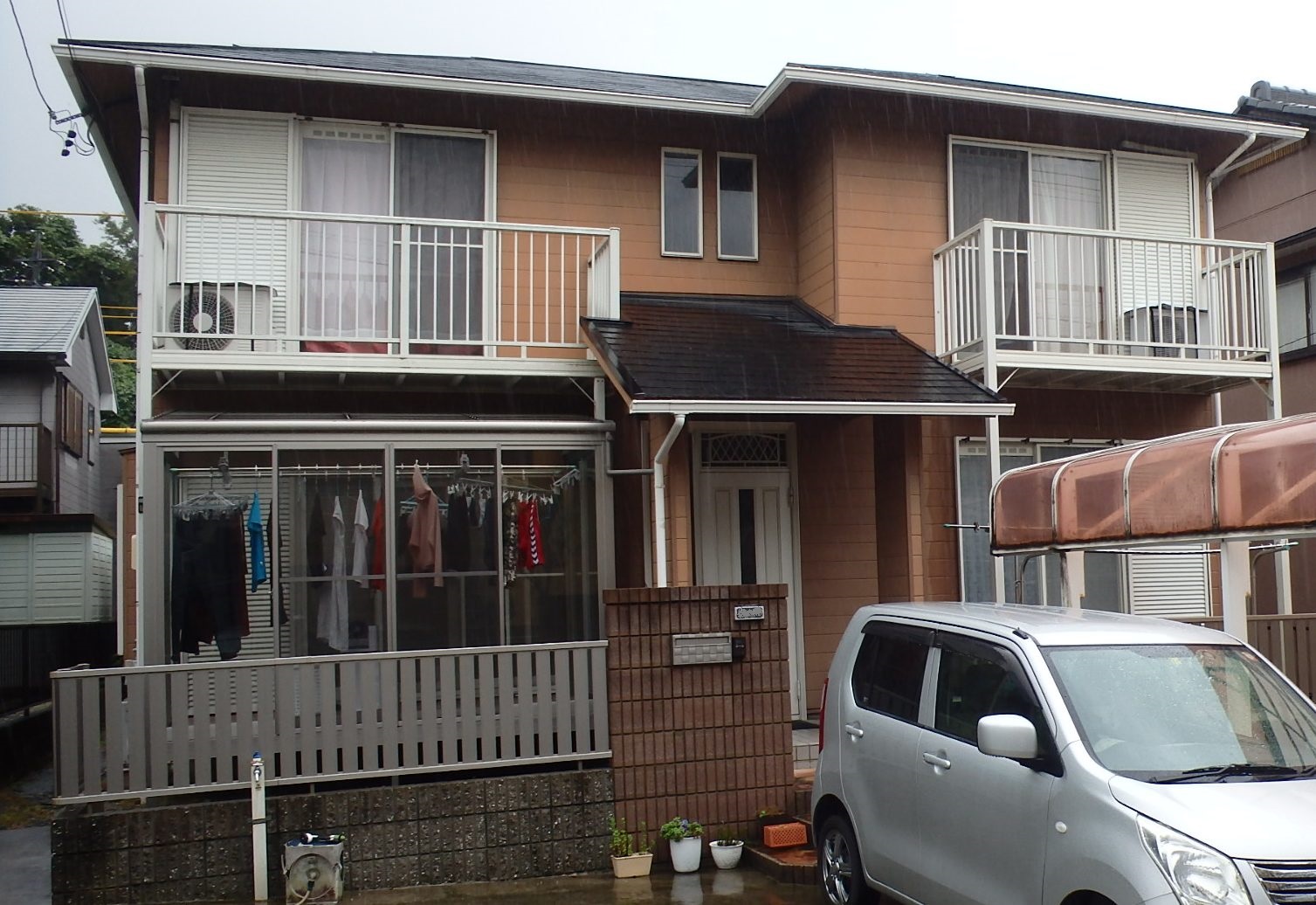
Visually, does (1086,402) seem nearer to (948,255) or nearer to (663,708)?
(948,255)

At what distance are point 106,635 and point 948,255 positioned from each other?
14664 millimetres

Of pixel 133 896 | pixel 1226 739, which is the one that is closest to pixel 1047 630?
pixel 1226 739

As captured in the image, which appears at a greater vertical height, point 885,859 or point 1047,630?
point 1047,630

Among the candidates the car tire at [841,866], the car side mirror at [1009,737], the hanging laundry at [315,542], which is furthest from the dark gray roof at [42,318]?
the car side mirror at [1009,737]

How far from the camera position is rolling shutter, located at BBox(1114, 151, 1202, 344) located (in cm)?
1100

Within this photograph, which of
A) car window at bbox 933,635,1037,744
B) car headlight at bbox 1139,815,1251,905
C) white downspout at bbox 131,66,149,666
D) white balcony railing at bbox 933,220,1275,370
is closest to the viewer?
car headlight at bbox 1139,815,1251,905

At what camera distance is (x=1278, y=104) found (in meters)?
15.7

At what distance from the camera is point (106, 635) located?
1859 centimetres

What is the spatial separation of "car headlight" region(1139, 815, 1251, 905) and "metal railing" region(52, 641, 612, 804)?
4.18 metres

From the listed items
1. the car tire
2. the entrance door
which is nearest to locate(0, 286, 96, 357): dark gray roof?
the entrance door

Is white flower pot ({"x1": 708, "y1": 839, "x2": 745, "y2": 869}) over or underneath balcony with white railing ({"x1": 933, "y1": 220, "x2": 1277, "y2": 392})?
underneath

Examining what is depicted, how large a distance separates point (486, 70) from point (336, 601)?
587cm

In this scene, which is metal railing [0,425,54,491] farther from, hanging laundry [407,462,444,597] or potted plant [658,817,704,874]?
potted plant [658,817,704,874]

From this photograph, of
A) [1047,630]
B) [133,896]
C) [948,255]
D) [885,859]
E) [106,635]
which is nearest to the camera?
[1047,630]
